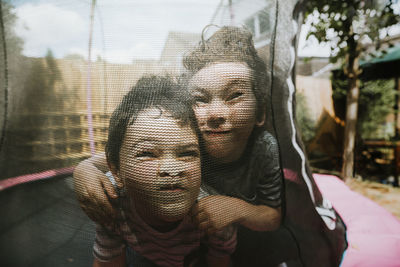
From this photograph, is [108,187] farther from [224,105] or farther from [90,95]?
[224,105]

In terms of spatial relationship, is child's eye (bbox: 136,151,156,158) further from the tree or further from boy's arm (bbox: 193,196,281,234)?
the tree

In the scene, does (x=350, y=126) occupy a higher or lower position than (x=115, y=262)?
higher

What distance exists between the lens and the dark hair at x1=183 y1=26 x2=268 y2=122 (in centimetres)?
63

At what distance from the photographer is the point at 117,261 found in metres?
0.65

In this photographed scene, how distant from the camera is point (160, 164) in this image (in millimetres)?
577

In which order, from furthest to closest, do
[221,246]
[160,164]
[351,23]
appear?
1. [351,23]
2. [221,246]
3. [160,164]

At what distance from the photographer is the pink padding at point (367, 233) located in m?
0.96

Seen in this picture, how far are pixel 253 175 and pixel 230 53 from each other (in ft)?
1.16

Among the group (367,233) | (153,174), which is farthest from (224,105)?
→ (367,233)

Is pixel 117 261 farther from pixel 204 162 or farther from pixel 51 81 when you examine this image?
pixel 51 81

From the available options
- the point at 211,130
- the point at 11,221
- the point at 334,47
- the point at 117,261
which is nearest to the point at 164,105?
the point at 211,130

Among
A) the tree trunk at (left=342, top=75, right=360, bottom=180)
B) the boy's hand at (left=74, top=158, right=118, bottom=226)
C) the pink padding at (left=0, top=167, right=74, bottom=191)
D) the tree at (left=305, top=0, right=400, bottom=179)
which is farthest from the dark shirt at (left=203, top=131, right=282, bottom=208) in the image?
the tree trunk at (left=342, top=75, right=360, bottom=180)

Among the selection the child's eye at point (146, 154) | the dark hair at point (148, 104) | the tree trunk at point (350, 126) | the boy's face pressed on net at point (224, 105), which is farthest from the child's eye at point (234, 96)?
the tree trunk at point (350, 126)

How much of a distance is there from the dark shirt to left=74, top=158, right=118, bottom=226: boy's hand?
0.80 ft
